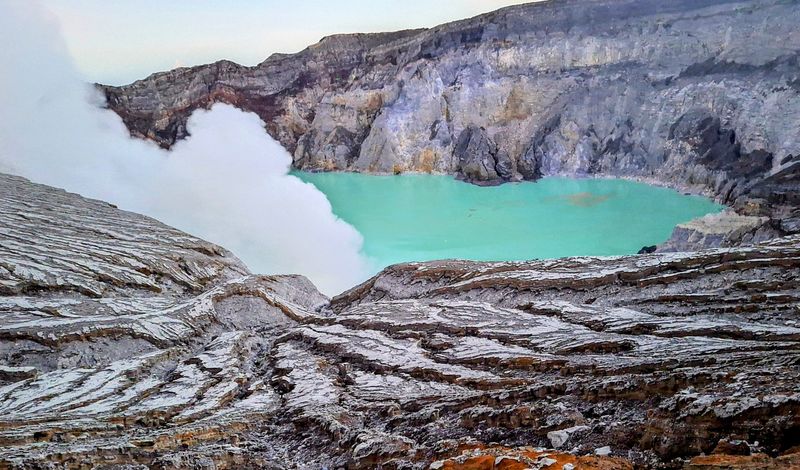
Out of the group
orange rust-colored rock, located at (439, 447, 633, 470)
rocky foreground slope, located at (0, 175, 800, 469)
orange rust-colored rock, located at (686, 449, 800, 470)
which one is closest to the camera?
orange rust-colored rock, located at (686, 449, 800, 470)

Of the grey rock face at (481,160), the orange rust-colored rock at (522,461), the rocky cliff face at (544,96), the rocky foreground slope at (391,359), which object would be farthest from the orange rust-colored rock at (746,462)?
the grey rock face at (481,160)

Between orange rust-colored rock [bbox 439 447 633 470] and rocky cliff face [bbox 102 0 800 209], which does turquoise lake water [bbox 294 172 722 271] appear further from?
orange rust-colored rock [bbox 439 447 633 470]

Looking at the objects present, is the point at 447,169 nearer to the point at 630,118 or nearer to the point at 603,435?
the point at 630,118

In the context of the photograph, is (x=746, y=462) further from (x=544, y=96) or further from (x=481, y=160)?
(x=544, y=96)

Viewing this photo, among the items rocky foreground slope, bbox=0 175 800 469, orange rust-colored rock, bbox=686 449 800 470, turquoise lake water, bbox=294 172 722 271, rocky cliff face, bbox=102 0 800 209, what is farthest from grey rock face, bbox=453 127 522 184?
orange rust-colored rock, bbox=686 449 800 470

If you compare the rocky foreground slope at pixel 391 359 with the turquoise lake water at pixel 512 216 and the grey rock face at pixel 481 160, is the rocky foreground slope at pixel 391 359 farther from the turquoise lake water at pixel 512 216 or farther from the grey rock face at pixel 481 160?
the grey rock face at pixel 481 160
